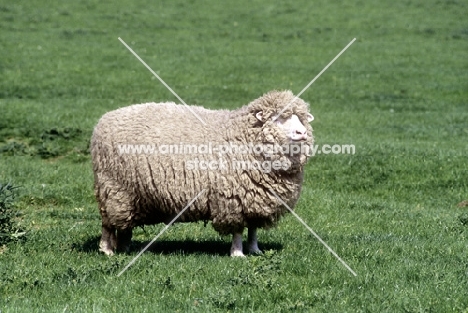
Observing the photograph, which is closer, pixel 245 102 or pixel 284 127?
pixel 284 127

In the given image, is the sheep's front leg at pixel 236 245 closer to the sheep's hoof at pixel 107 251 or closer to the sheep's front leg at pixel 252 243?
the sheep's front leg at pixel 252 243

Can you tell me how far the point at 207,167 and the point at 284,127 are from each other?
0.87m

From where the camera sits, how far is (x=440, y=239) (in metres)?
8.81

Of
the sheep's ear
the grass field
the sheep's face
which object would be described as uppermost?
the sheep's ear

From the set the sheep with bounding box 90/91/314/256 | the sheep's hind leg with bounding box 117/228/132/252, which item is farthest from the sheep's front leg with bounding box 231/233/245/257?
A: the sheep's hind leg with bounding box 117/228/132/252

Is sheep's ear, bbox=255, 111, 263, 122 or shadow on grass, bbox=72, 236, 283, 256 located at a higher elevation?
sheep's ear, bbox=255, 111, 263, 122

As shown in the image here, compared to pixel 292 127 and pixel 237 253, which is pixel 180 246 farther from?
pixel 292 127

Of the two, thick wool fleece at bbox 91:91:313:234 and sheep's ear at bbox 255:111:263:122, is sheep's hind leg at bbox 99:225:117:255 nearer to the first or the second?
thick wool fleece at bbox 91:91:313:234

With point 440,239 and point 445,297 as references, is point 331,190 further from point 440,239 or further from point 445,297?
point 445,297

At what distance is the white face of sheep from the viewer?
25.1ft

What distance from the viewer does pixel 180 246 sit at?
8641mm

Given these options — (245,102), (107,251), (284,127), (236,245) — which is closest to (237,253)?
(236,245)

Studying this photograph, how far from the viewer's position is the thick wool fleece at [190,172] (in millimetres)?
7777

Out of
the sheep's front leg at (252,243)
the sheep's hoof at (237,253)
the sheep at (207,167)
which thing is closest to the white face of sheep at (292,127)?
the sheep at (207,167)
